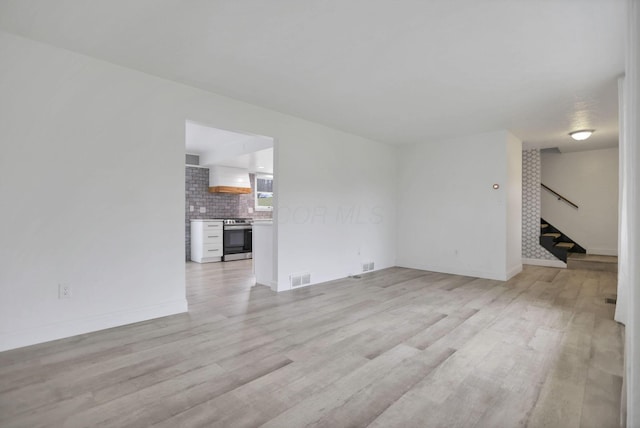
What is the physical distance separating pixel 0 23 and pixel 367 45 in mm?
2871

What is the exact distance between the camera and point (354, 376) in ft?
7.23

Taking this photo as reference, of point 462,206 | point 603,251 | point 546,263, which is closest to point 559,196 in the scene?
point 603,251

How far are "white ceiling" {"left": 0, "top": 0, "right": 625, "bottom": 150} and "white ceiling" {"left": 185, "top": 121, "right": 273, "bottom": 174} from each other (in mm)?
1787

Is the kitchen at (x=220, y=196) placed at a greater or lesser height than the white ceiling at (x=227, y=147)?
lesser

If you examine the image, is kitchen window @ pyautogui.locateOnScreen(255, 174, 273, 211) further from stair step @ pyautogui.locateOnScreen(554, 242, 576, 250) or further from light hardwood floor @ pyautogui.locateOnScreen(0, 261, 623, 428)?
stair step @ pyautogui.locateOnScreen(554, 242, 576, 250)

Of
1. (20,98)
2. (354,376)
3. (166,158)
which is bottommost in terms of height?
(354,376)

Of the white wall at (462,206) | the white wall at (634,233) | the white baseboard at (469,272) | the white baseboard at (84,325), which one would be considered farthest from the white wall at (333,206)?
the white wall at (634,233)

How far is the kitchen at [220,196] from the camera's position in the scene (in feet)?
22.2

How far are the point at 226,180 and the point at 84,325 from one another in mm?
5252

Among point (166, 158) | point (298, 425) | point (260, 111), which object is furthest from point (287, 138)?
point (298, 425)

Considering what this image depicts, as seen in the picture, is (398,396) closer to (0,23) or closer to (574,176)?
(0,23)

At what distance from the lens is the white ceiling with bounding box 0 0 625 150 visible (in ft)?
7.33

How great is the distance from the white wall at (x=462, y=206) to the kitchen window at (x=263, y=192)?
4.02 meters

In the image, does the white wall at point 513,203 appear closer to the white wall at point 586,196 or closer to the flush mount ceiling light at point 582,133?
the flush mount ceiling light at point 582,133
